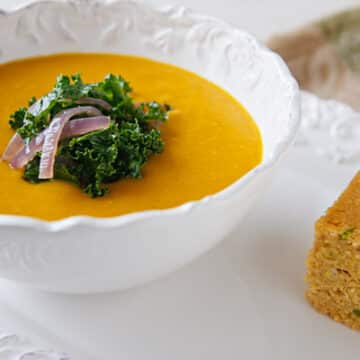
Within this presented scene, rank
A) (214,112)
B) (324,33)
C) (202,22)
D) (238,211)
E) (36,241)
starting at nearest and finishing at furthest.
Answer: (36,241)
(238,211)
(214,112)
(202,22)
(324,33)

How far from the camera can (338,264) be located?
233 centimetres

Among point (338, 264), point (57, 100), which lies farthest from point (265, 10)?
point (338, 264)

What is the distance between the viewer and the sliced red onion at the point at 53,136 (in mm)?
2234

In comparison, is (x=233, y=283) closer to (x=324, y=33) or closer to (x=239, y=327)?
(x=239, y=327)

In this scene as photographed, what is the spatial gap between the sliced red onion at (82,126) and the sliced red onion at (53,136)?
0.07 feet

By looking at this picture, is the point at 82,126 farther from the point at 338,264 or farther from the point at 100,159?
the point at 338,264

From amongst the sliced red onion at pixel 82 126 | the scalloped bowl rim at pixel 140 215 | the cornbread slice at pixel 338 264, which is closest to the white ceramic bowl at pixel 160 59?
the scalloped bowl rim at pixel 140 215

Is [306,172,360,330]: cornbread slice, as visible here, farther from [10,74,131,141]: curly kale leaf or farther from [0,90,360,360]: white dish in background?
[10,74,131,141]: curly kale leaf

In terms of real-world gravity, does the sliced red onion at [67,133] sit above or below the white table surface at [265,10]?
above

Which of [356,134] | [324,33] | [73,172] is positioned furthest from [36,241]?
[324,33]

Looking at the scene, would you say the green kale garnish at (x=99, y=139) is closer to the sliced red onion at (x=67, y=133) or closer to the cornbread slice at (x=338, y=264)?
the sliced red onion at (x=67, y=133)

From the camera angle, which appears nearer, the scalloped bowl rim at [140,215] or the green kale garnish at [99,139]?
the scalloped bowl rim at [140,215]

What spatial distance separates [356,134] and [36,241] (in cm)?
167

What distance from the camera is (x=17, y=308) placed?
236 cm
